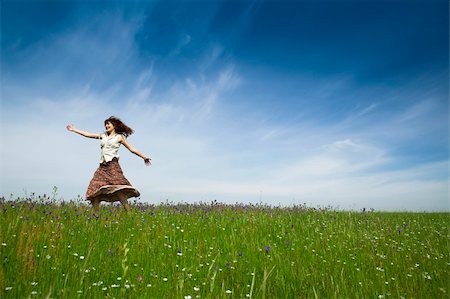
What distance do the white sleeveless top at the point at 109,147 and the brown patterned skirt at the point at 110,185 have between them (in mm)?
128

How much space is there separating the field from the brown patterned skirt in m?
1.48

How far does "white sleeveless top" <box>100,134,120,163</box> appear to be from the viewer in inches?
376

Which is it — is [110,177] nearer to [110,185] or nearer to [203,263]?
[110,185]

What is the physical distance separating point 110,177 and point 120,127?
165 centimetres

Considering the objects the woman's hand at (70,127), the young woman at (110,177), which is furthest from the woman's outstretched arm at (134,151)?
the woman's hand at (70,127)

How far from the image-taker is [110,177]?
9.41 m

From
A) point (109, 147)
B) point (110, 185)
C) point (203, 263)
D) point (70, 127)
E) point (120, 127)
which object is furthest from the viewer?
point (120, 127)

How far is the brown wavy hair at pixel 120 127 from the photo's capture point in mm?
10094

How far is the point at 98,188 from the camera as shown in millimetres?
9242

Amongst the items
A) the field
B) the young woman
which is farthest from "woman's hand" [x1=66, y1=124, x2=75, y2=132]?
the field

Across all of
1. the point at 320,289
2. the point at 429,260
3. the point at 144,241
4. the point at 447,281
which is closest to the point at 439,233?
the point at 429,260

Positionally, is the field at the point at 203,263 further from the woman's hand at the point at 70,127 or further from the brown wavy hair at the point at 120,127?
the brown wavy hair at the point at 120,127

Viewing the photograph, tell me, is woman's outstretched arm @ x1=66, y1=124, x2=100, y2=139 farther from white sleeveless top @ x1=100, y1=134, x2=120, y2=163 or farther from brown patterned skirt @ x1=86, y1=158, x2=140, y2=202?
brown patterned skirt @ x1=86, y1=158, x2=140, y2=202

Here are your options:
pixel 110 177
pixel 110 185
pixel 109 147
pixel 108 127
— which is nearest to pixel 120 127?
pixel 108 127
